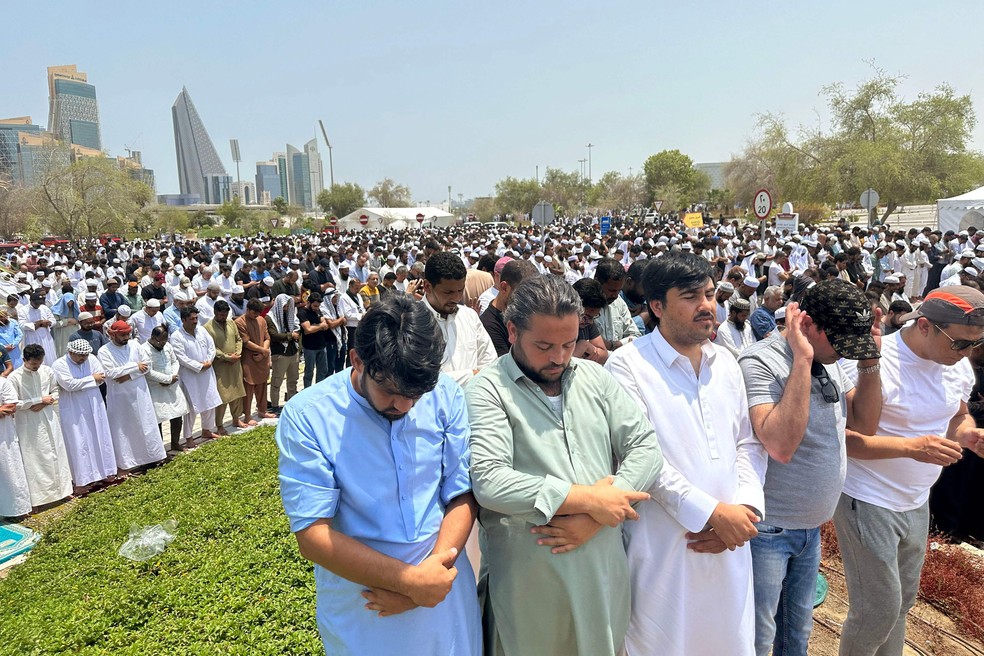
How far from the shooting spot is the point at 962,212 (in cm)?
2166

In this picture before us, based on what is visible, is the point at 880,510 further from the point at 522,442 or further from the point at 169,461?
the point at 169,461

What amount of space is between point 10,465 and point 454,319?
5031 mm

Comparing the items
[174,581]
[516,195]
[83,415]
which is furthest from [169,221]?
[174,581]

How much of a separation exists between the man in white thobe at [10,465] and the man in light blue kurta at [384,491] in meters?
5.36

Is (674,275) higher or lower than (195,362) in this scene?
higher

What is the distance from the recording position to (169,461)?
723 centimetres

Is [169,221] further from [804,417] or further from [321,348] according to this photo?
[804,417]

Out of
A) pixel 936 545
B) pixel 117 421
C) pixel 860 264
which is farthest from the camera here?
pixel 860 264

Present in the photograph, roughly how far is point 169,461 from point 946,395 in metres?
7.36

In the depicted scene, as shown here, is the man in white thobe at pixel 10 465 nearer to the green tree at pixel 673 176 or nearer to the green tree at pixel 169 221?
the green tree at pixel 169 221

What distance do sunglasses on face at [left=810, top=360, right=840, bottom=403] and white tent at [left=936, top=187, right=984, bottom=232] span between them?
77.3 feet

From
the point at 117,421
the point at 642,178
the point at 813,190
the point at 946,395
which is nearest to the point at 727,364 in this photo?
the point at 946,395

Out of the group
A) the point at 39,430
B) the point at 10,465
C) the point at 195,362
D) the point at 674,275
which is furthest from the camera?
the point at 195,362

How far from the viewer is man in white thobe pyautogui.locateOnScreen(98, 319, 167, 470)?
6727 mm
